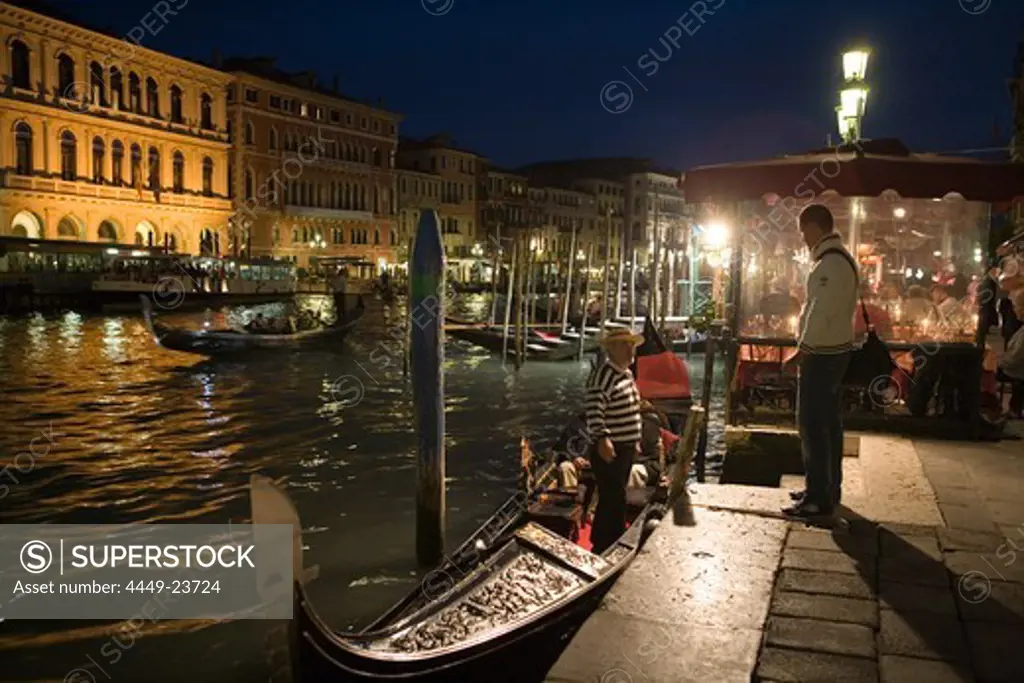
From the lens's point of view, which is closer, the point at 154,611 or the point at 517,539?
the point at 517,539

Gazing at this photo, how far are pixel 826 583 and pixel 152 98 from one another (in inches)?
1732

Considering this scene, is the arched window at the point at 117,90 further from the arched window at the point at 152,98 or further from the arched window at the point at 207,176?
the arched window at the point at 207,176

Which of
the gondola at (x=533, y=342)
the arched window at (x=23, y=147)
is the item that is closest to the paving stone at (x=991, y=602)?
the gondola at (x=533, y=342)

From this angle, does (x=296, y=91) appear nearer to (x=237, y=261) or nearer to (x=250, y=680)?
(x=237, y=261)

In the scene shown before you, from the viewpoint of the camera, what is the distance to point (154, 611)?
5352 millimetres

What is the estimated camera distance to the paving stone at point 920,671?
2.65 m

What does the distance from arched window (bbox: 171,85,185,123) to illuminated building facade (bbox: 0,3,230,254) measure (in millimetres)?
64

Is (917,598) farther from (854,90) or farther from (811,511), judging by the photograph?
(854,90)

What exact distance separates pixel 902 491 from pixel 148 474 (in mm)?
7158

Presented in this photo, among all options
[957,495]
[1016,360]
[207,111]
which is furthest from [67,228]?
[957,495]

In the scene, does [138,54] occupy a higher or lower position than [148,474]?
higher

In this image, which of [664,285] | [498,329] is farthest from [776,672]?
[498,329]

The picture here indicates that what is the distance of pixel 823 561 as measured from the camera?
3.62 metres

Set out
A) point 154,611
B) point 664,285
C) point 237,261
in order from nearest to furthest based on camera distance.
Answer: point 154,611
point 664,285
point 237,261
